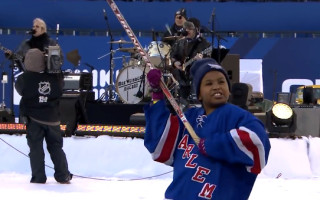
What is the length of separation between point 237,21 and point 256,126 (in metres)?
13.9

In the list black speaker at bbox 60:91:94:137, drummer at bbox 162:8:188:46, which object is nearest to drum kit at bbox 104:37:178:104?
drummer at bbox 162:8:188:46

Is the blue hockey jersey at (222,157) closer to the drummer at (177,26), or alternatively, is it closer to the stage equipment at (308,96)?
the drummer at (177,26)

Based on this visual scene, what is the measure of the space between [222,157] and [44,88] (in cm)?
486

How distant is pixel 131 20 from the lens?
1684 centimetres

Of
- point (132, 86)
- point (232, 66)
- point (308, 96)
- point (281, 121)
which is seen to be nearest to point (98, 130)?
point (132, 86)

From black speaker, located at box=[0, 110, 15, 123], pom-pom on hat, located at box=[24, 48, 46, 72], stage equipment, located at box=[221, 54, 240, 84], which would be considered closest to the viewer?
pom-pom on hat, located at box=[24, 48, 46, 72]

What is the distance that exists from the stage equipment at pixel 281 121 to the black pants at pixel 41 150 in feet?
9.17

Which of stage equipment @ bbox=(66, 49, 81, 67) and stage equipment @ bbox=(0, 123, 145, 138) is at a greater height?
stage equipment @ bbox=(66, 49, 81, 67)

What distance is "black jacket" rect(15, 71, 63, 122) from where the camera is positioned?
7746 mm

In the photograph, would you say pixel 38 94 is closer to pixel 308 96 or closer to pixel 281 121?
pixel 281 121

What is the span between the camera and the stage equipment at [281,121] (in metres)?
8.87

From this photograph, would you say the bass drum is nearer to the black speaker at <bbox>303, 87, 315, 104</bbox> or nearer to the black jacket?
the black speaker at <bbox>303, 87, 315, 104</bbox>

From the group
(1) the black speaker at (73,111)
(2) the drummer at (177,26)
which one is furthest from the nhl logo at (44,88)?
(2) the drummer at (177,26)

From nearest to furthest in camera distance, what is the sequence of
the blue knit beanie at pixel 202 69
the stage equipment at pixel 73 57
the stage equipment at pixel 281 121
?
1. the blue knit beanie at pixel 202 69
2. the stage equipment at pixel 281 121
3. the stage equipment at pixel 73 57
